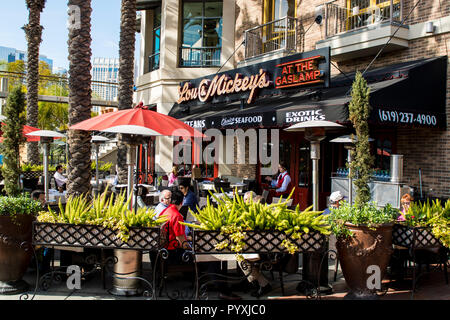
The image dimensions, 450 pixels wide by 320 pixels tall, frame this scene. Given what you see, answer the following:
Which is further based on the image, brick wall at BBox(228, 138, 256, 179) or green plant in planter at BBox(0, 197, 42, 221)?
brick wall at BBox(228, 138, 256, 179)

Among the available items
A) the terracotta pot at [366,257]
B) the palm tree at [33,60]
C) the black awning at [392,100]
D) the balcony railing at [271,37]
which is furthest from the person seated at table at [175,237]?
the palm tree at [33,60]

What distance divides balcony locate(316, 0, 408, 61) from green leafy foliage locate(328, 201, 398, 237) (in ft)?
21.5

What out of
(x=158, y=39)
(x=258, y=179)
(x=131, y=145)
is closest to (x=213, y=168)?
(x=258, y=179)

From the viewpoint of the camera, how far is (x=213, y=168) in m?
17.8

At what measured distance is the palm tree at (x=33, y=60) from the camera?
2084cm

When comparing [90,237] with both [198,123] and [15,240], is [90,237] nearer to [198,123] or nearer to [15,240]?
[15,240]

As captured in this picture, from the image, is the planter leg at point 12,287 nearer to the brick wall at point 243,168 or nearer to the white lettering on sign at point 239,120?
the white lettering on sign at point 239,120

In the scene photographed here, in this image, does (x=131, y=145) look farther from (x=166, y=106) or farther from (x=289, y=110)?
(x=166, y=106)

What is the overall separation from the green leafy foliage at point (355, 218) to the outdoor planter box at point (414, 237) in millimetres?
333

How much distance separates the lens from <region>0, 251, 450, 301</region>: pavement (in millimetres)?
5285

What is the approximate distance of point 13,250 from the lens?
5.25 metres

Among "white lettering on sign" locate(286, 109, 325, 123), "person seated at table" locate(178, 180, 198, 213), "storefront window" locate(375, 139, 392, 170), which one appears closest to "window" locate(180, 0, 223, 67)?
"white lettering on sign" locate(286, 109, 325, 123)

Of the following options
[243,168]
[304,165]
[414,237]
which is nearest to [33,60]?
[243,168]

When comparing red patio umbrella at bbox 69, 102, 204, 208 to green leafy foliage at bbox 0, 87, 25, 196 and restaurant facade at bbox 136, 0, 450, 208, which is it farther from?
restaurant facade at bbox 136, 0, 450, 208
